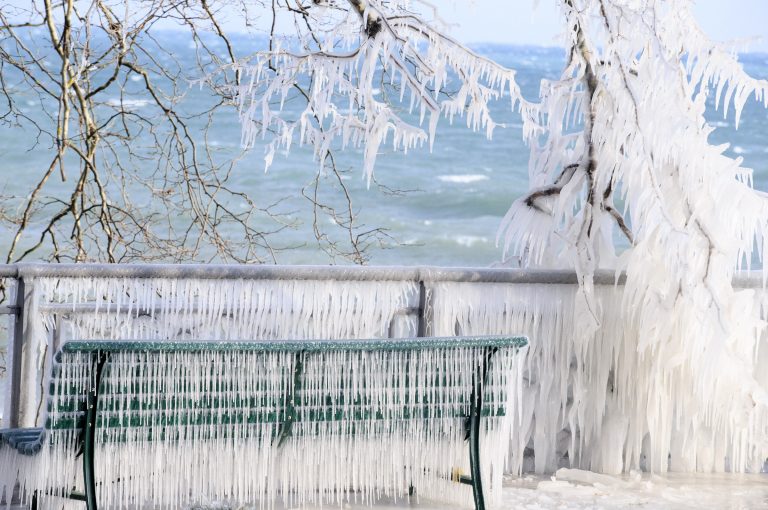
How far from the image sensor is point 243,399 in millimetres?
3752

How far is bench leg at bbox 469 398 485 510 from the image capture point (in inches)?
156

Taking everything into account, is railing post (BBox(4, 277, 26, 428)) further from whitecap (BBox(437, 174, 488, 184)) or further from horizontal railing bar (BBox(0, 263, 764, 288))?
whitecap (BBox(437, 174, 488, 184))

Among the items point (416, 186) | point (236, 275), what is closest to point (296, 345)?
point (236, 275)

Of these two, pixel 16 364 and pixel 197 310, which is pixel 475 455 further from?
pixel 16 364

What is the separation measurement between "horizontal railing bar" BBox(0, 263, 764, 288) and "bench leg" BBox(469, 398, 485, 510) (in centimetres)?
66

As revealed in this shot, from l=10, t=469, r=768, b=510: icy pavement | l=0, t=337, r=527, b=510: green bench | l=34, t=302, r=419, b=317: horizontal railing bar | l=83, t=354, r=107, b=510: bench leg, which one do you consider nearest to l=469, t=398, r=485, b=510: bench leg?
l=0, t=337, r=527, b=510: green bench

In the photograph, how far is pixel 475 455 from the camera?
13.1 feet

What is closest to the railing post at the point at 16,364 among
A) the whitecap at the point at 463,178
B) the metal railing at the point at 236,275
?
the metal railing at the point at 236,275

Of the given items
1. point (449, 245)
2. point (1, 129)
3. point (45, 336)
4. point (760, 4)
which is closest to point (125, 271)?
point (45, 336)

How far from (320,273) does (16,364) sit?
1.14 m

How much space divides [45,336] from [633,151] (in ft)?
7.70

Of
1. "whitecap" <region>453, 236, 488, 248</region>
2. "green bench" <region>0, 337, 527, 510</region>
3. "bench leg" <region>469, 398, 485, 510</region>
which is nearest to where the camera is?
"green bench" <region>0, 337, 527, 510</region>

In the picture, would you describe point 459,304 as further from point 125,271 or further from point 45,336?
point 45,336

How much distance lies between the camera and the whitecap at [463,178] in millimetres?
33562
